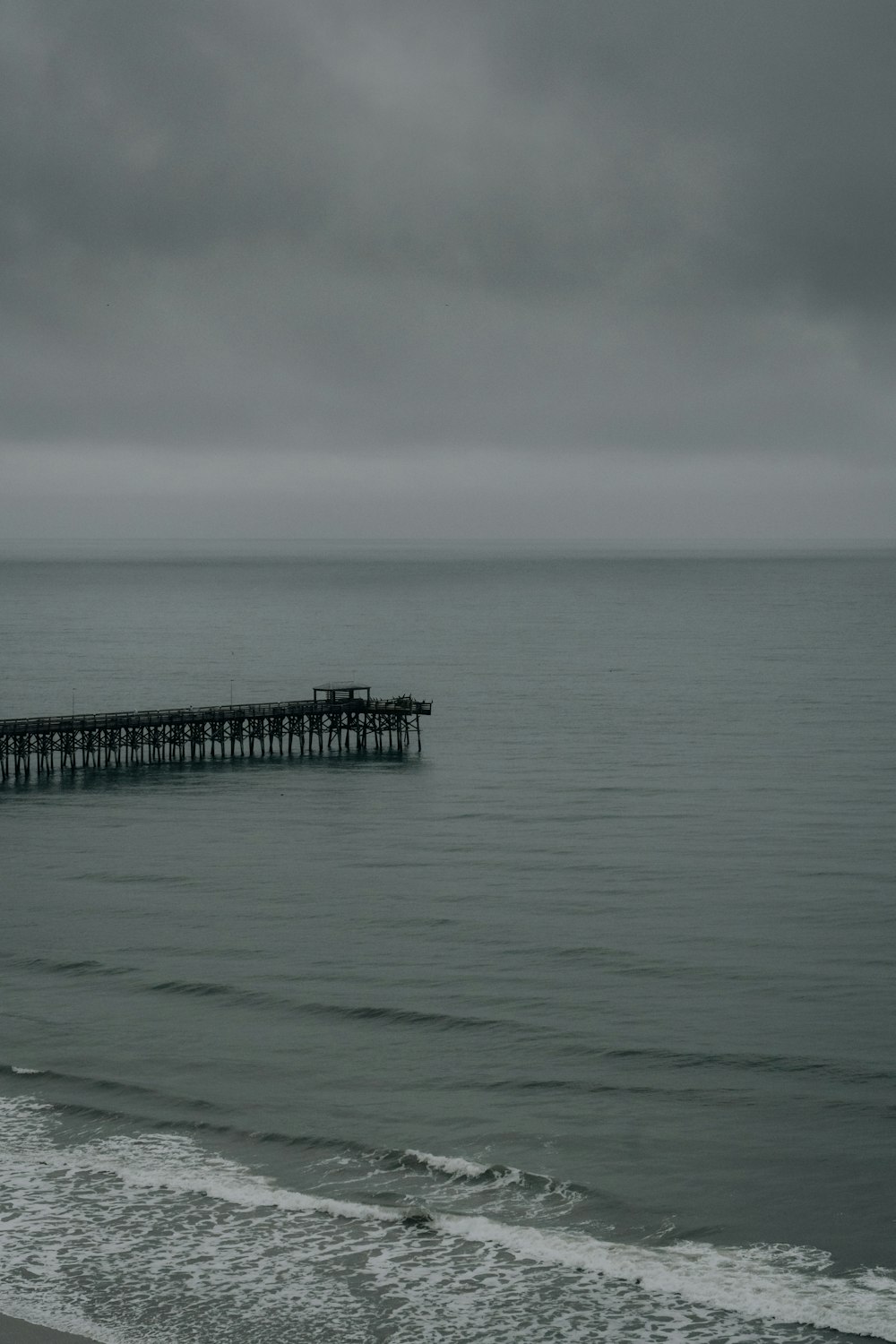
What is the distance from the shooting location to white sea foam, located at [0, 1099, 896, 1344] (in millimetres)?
21469

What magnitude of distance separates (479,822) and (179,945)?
19.1 m

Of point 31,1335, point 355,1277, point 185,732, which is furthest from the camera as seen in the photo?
point 185,732

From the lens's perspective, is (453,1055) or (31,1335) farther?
(453,1055)

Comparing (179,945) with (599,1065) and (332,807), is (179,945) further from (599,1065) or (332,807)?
(332,807)

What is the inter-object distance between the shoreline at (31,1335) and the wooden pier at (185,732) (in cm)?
5022

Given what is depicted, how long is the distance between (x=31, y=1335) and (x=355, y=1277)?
4.97 m

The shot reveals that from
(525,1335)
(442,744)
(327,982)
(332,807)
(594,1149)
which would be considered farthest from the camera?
(442,744)

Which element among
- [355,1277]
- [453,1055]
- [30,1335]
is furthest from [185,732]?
[30,1335]

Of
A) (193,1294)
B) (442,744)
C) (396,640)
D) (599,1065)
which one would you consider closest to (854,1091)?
(599,1065)

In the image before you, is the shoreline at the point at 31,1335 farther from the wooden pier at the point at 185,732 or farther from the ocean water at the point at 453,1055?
the wooden pier at the point at 185,732

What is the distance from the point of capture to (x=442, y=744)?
80062mm

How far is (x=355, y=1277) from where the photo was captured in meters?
23.0

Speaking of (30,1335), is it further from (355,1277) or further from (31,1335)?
(355,1277)

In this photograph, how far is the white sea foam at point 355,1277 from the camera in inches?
845
